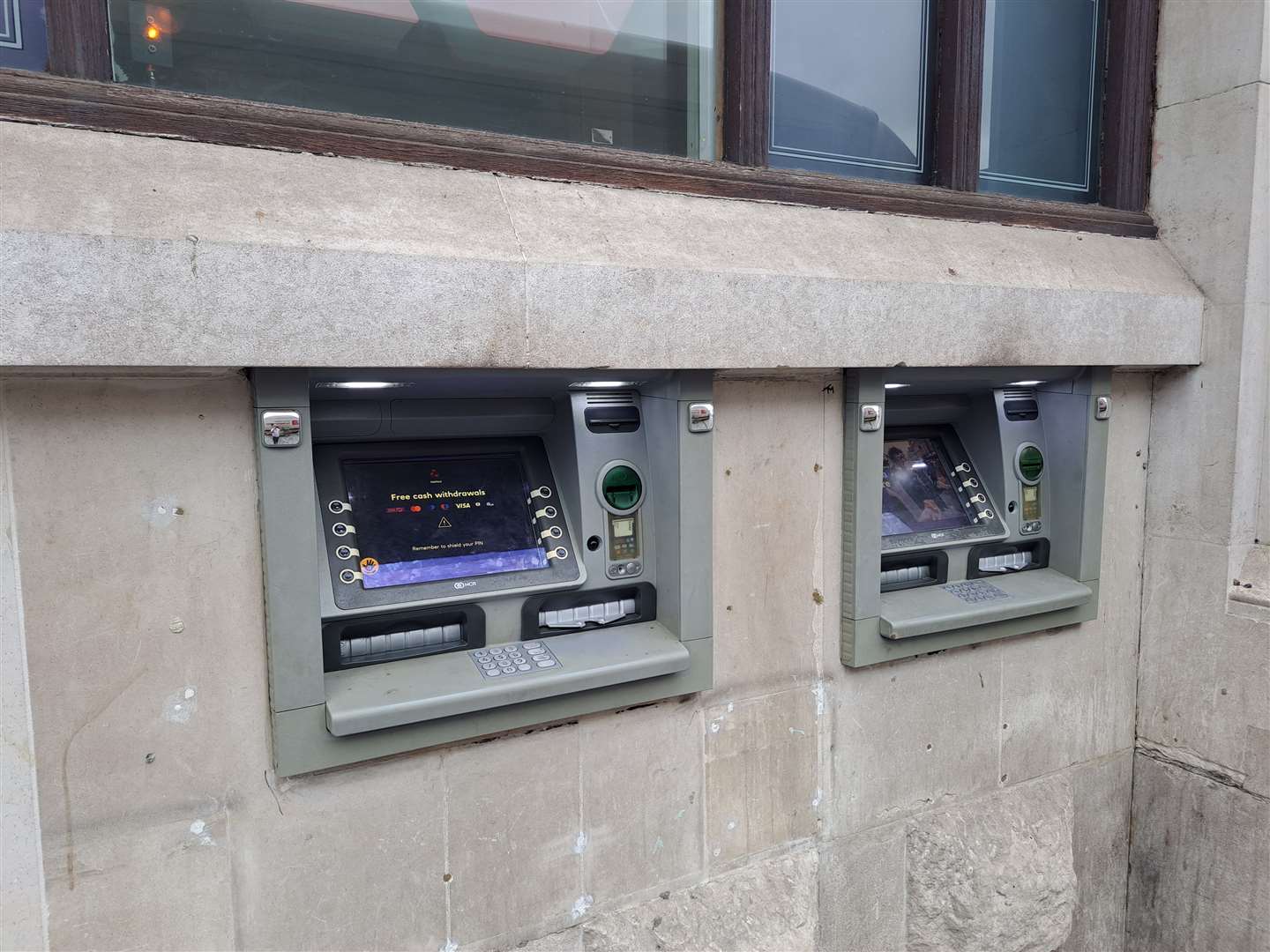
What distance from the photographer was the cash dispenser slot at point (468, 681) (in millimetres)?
2113

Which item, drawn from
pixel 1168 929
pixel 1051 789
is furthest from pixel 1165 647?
pixel 1168 929

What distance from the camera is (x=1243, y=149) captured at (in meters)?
3.33

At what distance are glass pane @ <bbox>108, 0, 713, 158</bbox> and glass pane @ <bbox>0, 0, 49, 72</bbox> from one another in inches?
5.9

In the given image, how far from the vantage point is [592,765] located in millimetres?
2594

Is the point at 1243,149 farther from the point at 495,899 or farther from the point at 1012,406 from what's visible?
the point at 495,899

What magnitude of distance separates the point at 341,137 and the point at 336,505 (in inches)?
37.3

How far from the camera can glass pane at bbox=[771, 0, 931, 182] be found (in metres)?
3.02

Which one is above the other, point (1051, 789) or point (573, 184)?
point (573, 184)

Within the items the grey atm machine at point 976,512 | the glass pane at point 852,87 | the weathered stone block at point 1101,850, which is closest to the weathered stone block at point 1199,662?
the weathered stone block at point 1101,850

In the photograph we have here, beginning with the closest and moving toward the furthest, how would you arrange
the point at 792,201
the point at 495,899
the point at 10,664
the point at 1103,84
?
1. the point at 10,664
2. the point at 495,899
3. the point at 792,201
4. the point at 1103,84

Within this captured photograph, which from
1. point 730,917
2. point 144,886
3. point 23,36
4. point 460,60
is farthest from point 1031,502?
point 23,36

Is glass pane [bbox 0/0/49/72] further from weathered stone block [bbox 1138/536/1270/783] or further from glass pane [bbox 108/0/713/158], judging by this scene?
weathered stone block [bbox 1138/536/1270/783]

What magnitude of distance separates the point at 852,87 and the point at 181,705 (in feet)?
9.65

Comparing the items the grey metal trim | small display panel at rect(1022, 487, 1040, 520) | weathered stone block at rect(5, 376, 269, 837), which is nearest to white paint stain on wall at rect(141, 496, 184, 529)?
weathered stone block at rect(5, 376, 269, 837)
